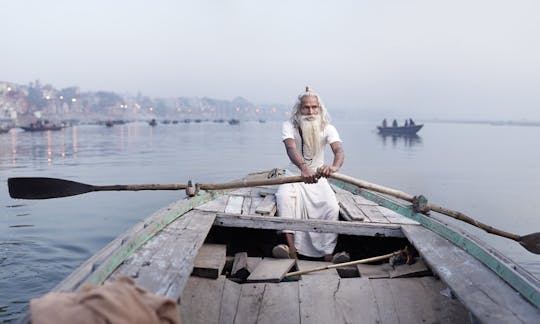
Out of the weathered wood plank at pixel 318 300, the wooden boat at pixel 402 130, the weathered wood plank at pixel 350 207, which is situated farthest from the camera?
the wooden boat at pixel 402 130

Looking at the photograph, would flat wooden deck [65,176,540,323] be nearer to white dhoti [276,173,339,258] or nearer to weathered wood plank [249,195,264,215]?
white dhoti [276,173,339,258]

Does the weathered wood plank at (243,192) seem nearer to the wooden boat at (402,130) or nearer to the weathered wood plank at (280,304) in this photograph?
the weathered wood plank at (280,304)

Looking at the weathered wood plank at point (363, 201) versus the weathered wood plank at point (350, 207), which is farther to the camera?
the weathered wood plank at point (363, 201)

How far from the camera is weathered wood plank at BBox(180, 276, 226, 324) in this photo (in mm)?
3250

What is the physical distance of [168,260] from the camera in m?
2.88

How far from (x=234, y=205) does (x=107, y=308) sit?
3.65 metres

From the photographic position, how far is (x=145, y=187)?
463 centimetres

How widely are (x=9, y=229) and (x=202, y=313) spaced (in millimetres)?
7705

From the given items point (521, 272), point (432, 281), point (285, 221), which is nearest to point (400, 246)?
point (432, 281)

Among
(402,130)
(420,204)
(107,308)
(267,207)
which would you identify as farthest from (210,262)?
(402,130)

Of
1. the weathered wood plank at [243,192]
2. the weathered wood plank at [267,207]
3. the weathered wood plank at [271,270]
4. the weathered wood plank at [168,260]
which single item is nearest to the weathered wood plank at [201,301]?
the weathered wood plank at [271,270]

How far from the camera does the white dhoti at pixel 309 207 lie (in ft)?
15.4

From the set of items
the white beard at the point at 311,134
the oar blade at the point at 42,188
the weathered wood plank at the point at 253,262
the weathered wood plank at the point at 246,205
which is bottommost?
the weathered wood plank at the point at 253,262

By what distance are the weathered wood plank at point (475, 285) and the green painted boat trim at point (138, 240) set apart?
2.07 meters
